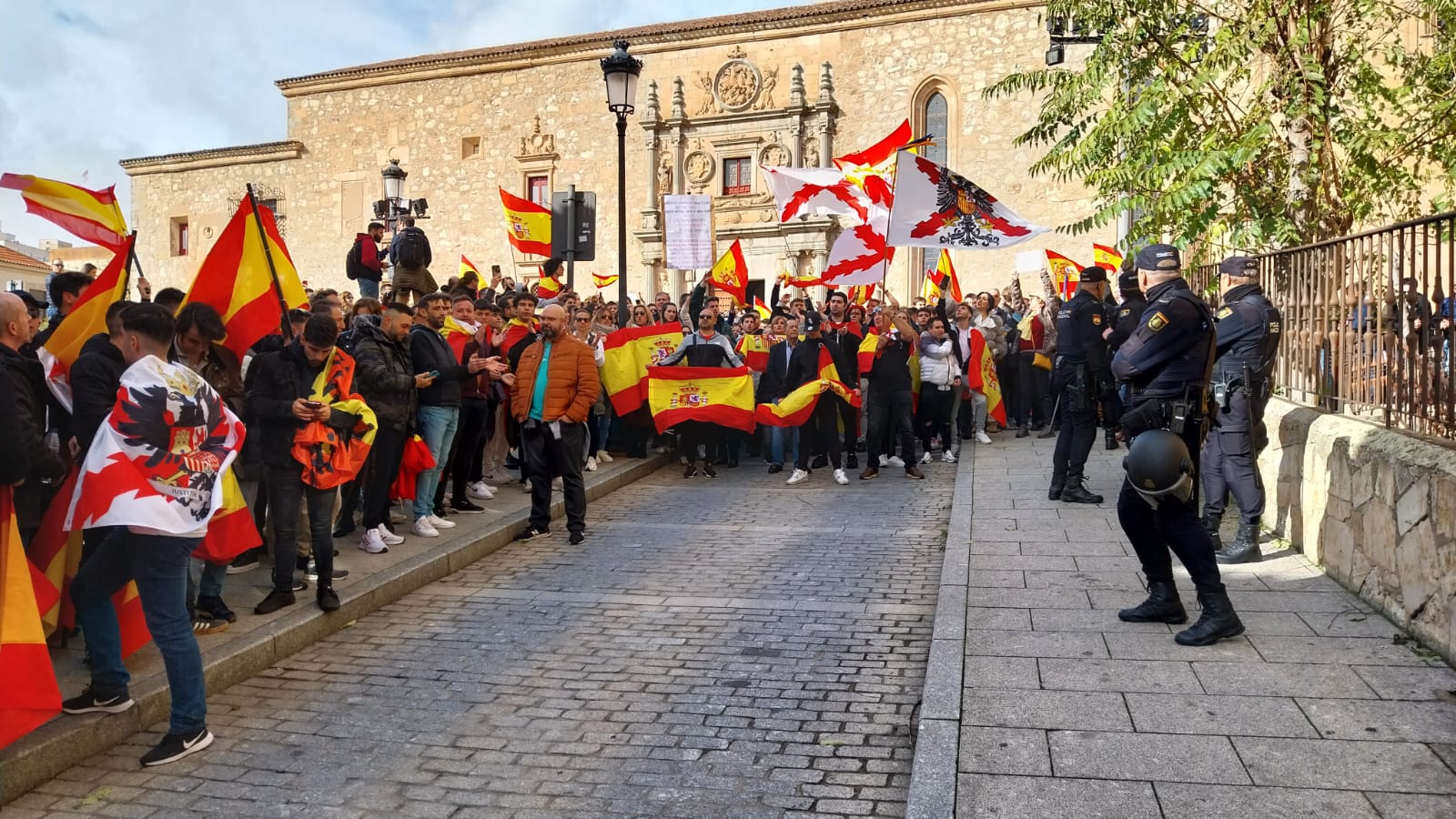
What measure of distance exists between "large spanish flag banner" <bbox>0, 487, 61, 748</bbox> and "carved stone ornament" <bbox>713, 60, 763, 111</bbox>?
31311 millimetres

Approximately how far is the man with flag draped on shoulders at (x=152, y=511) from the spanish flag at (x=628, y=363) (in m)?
7.95

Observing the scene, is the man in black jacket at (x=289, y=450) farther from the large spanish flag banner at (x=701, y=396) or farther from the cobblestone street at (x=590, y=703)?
the large spanish flag banner at (x=701, y=396)

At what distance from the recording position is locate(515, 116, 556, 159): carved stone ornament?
118 feet

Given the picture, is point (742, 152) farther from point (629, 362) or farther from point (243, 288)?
point (243, 288)

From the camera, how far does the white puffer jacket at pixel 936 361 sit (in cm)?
1263

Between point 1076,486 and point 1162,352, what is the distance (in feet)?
14.1

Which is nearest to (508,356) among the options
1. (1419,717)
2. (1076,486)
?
(1076,486)

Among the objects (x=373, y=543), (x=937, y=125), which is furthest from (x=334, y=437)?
(x=937, y=125)

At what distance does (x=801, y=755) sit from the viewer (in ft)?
13.5

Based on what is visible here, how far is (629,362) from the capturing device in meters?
12.4

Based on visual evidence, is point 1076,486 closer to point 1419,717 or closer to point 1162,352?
point 1162,352

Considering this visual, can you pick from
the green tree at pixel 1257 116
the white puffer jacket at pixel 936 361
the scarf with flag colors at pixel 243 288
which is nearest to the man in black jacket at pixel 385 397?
the scarf with flag colors at pixel 243 288

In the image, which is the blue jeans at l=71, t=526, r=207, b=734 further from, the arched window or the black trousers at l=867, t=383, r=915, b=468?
the arched window

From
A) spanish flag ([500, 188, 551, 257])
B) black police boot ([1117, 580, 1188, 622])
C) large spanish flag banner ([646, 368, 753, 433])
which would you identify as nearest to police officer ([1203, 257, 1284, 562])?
black police boot ([1117, 580, 1188, 622])
